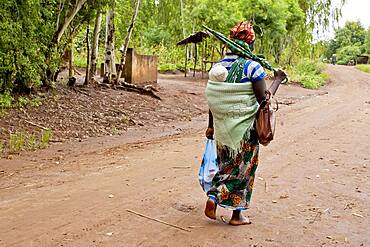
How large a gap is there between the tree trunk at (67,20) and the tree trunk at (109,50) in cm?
273

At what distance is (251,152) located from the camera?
14.5 ft

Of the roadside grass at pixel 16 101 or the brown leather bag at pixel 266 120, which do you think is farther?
the roadside grass at pixel 16 101

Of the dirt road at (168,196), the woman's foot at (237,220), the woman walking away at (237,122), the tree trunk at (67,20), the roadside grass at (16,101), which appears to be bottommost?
the dirt road at (168,196)

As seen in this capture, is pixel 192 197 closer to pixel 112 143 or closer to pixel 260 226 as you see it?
pixel 260 226

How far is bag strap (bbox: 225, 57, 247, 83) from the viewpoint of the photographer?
4.25 m

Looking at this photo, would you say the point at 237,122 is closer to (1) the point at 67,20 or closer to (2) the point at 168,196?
(2) the point at 168,196

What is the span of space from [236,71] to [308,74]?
26859mm

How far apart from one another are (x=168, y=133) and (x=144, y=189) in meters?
5.26

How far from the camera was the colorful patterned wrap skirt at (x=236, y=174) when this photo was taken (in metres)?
4.41

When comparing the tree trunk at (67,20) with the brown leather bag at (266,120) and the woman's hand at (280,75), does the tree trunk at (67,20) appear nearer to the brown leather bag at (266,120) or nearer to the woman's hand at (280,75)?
the woman's hand at (280,75)

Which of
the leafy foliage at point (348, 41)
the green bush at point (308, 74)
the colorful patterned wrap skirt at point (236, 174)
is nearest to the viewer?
the colorful patterned wrap skirt at point (236, 174)

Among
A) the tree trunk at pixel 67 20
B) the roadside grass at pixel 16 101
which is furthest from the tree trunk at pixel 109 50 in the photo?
the roadside grass at pixel 16 101

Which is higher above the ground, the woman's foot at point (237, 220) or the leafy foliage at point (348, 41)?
the leafy foliage at point (348, 41)

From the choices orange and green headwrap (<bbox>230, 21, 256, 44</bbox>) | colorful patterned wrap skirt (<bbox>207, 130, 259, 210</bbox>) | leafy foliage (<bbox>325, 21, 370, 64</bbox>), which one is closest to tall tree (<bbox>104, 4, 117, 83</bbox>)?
orange and green headwrap (<bbox>230, 21, 256, 44</bbox>)
